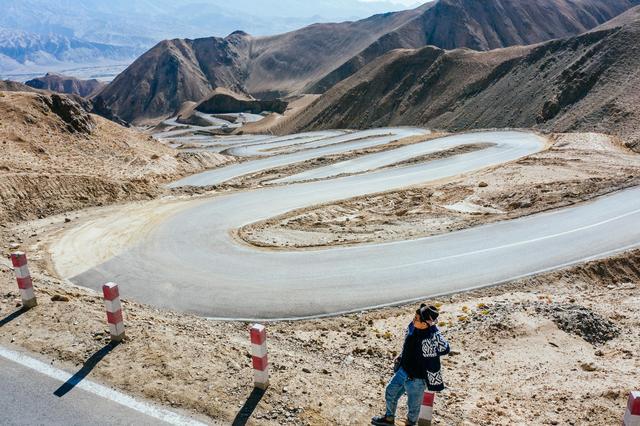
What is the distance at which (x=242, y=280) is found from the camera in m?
13.5

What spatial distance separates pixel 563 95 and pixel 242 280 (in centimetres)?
4109

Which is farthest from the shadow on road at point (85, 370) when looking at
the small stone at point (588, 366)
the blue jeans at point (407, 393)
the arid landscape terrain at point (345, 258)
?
the small stone at point (588, 366)

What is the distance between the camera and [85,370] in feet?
23.6

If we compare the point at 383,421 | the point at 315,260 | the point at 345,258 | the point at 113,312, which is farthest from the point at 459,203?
the point at 113,312

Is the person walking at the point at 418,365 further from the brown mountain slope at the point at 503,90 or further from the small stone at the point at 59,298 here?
the brown mountain slope at the point at 503,90

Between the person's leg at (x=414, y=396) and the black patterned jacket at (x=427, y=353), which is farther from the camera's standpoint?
the person's leg at (x=414, y=396)

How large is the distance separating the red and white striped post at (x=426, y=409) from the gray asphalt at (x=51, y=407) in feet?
11.1

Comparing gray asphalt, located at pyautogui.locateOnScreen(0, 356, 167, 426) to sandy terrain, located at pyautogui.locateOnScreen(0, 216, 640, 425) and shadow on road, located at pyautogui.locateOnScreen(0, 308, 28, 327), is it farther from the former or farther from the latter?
shadow on road, located at pyautogui.locateOnScreen(0, 308, 28, 327)

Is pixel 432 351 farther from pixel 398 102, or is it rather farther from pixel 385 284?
pixel 398 102

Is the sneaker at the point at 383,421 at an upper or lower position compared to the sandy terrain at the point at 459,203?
upper

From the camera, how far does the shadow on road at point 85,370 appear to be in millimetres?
6773

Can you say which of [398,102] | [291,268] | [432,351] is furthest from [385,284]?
[398,102]

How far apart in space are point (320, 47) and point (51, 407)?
158 meters

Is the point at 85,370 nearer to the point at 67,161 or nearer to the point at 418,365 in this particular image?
the point at 418,365
